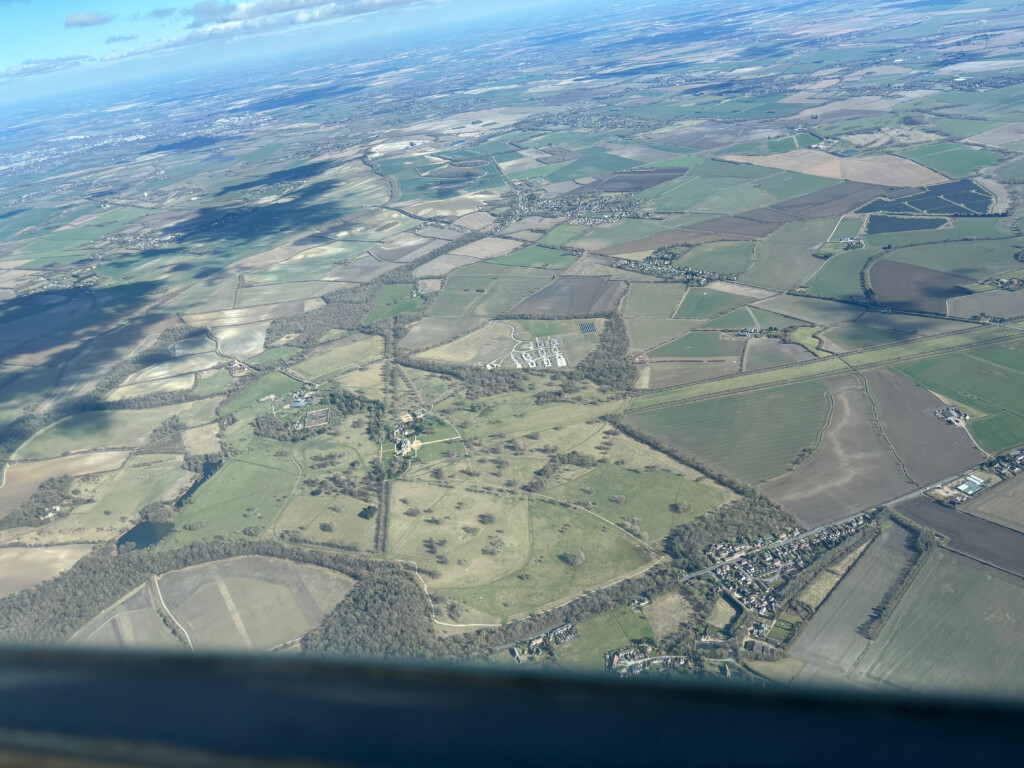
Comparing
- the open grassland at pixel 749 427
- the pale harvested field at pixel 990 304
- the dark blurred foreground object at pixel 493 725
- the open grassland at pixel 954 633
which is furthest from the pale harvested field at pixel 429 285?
the dark blurred foreground object at pixel 493 725

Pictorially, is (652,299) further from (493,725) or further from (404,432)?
(493,725)

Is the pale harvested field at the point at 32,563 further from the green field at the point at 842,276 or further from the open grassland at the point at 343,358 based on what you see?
the green field at the point at 842,276

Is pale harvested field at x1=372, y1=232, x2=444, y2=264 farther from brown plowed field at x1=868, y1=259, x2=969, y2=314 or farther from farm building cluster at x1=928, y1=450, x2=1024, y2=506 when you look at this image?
farm building cluster at x1=928, y1=450, x2=1024, y2=506

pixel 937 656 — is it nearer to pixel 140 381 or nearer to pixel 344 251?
pixel 140 381

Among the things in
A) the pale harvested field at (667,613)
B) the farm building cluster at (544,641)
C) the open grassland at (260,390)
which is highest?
the open grassland at (260,390)

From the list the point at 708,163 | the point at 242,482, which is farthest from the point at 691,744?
the point at 708,163

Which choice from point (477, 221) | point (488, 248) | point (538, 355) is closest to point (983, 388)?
point (538, 355)

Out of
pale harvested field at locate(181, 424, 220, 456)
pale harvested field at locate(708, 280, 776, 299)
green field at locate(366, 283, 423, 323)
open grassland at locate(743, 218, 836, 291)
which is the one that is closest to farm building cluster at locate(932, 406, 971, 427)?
pale harvested field at locate(708, 280, 776, 299)
